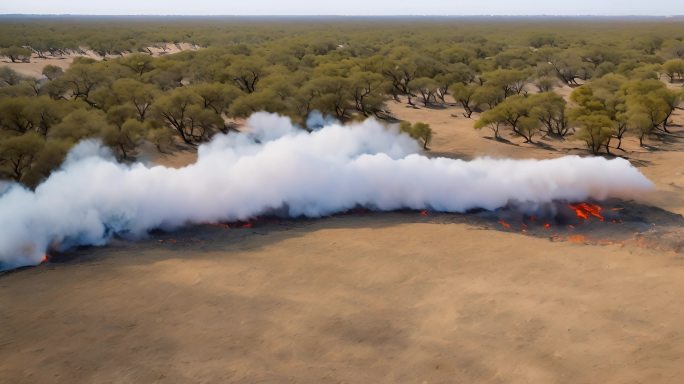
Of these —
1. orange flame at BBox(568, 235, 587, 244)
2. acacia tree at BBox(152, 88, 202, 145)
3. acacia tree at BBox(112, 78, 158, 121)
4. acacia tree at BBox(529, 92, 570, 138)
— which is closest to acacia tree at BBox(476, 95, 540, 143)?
acacia tree at BBox(529, 92, 570, 138)

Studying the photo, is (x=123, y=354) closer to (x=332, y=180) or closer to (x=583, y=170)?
(x=332, y=180)

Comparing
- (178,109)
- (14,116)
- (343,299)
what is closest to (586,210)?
(343,299)

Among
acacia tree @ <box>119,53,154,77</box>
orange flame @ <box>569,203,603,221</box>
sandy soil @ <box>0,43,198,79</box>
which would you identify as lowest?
orange flame @ <box>569,203,603,221</box>

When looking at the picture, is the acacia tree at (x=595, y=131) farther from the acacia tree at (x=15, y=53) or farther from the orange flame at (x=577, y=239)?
the acacia tree at (x=15, y=53)

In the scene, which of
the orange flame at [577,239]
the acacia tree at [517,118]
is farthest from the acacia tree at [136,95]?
the orange flame at [577,239]

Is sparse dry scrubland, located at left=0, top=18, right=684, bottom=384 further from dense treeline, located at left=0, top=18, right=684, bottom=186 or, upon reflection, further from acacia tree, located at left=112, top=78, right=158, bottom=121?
acacia tree, located at left=112, top=78, right=158, bottom=121

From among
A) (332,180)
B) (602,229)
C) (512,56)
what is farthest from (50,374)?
(512,56)
